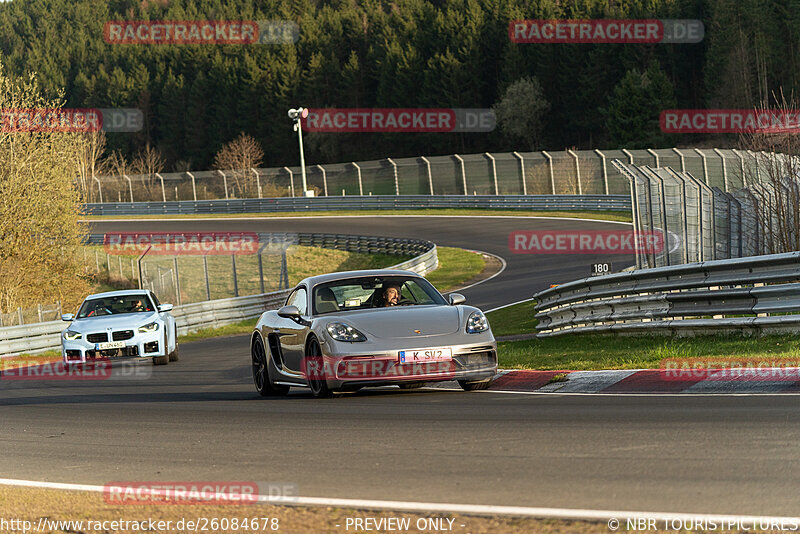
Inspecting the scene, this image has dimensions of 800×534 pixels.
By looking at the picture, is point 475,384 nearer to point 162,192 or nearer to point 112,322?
point 112,322

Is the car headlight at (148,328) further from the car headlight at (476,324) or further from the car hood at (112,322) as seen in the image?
the car headlight at (476,324)

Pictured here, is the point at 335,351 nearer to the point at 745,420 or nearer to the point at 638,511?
the point at 745,420

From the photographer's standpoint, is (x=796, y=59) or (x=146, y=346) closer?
(x=146, y=346)

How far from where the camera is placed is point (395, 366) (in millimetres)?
10141

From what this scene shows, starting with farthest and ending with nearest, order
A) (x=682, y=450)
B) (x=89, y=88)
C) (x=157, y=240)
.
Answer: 1. (x=89, y=88)
2. (x=157, y=240)
3. (x=682, y=450)

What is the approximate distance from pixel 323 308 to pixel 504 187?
48549 mm

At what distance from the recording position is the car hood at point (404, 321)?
1034 centimetres

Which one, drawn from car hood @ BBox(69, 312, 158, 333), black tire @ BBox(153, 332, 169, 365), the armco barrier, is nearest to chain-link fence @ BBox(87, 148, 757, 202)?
the armco barrier

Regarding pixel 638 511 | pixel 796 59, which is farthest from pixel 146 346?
pixel 796 59

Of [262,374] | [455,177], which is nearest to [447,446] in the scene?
[262,374]

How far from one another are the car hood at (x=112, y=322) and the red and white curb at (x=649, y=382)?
8.59 meters

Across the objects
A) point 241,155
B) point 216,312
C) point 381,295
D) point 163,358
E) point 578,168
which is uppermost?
point 241,155

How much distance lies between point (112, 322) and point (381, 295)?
8932mm

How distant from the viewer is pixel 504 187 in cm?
5922
